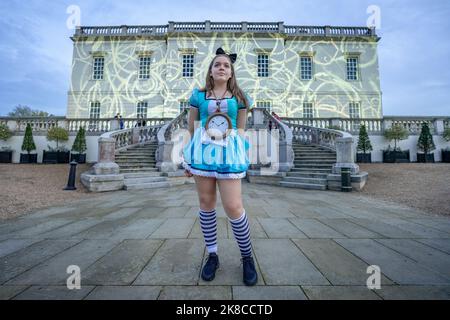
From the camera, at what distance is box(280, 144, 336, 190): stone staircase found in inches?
326

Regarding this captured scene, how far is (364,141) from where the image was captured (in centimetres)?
1259

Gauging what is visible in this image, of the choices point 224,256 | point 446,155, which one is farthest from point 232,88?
point 446,155

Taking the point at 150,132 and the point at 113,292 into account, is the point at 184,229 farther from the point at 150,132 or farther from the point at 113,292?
the point at 150,132

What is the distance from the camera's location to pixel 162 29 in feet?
67.3

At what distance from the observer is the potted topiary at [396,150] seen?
1247 centimetres

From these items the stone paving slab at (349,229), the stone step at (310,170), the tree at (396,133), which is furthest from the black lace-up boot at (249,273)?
the tree at (396,133)

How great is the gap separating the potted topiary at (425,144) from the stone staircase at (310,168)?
6.80 meters

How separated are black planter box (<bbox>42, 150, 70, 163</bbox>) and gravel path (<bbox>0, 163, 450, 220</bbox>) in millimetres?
4056

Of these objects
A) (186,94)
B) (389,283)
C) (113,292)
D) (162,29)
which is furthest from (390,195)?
(162,29)

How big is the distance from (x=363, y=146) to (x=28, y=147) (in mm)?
20846

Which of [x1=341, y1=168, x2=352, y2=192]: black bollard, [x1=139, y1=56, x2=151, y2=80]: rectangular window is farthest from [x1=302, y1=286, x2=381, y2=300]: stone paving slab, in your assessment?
[x1=139, y1=56, x2=151, y2=80]: rectangular window

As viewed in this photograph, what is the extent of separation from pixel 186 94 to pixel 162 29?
7546mm

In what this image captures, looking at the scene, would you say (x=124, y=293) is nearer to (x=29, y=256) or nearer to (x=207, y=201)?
(x=207, y=201)

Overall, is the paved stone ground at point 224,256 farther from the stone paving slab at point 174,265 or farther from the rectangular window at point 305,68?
the rectangular window at point 305,68
